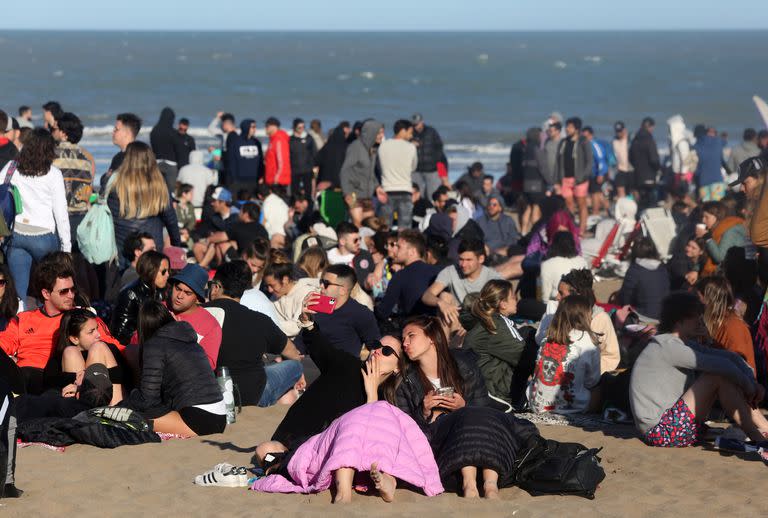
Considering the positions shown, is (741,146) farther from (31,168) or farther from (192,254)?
(31,168)

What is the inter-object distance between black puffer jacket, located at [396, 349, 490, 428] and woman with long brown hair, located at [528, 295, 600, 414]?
1240 mm

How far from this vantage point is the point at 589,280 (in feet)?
27.6

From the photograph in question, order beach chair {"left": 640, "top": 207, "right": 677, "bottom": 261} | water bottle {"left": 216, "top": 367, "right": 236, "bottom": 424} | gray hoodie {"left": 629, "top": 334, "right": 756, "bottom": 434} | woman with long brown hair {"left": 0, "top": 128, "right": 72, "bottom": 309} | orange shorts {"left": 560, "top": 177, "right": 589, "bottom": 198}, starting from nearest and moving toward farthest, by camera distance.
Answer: gray hoodie {"left": 629, "top": 334, "right": 756, "bottom": 434}, water bottle {"left": 216, "top": 367, "right": 236, "bottom": 424}, woman with long brown hair {"left": 0, "top": 128, "right": 72, "bottom": 309}, beach chair {"left": 640, "top": 207, "right": 677, "bottom": 261}, orange shorts {"left": 560, "top": 177, "right": 589, "bottom": 198}

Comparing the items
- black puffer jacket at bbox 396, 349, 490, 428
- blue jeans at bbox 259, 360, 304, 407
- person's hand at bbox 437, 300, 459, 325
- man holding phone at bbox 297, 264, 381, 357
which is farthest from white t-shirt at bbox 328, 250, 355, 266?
black puffer jacket at bbox 396, 349, 490, 428

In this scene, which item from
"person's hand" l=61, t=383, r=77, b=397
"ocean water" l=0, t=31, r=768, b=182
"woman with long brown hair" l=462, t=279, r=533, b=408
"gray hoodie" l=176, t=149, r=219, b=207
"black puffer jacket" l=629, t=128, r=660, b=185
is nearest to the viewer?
"person's hand" l=61, t=383, r=77, b=397

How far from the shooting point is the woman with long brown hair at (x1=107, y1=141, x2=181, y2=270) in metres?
9.28

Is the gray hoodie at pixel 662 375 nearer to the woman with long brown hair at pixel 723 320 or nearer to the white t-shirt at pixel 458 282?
the woman with long brown hair at pixel 723 320

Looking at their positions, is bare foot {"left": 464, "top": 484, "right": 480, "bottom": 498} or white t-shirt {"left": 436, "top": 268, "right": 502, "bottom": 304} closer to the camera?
bare foot {"left": 464, "top": 484, "right": 480, "bottom": 498}

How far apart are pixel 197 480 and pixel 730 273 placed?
4855 mm

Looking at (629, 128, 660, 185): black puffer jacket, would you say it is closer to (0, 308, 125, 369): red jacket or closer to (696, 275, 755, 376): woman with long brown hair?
(696, 275, 755, 376): woman with long brown hair

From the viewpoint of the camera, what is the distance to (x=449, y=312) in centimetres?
868

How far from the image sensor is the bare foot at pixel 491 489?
562 centimetres

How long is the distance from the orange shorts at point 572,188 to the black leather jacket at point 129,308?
9067 mm

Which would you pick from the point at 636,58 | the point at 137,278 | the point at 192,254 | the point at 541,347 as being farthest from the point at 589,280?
the point at 636,58
